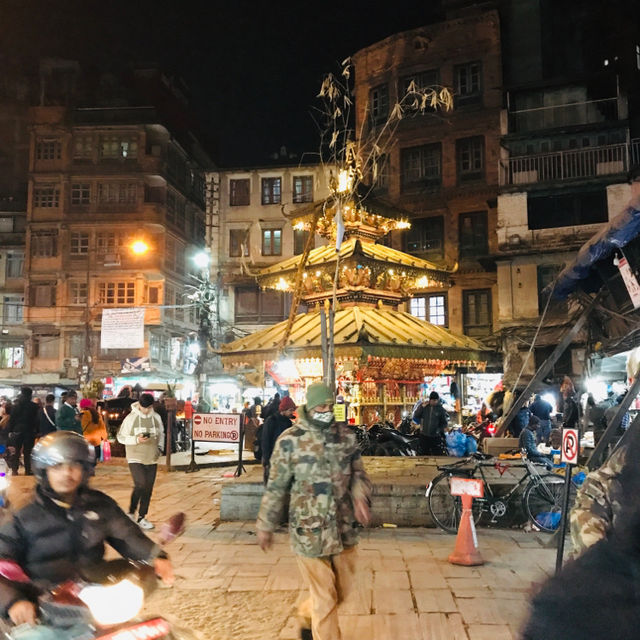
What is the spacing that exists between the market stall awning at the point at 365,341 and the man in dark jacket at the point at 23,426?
485 centimetres

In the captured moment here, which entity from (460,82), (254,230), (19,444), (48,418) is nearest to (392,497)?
(48,418)

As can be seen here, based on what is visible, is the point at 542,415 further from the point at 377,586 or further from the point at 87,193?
the point at 87,193

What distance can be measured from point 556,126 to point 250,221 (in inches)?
768

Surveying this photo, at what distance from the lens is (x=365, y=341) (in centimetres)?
1402

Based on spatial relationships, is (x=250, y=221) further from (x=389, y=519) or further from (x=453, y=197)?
(x=389, y=519)

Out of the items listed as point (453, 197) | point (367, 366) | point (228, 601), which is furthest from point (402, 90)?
point (228, 601)

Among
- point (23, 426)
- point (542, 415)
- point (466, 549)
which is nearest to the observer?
point (466, 549)

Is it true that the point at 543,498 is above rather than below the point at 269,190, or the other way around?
below

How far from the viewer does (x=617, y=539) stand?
1.64 metres

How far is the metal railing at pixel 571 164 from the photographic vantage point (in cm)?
2742

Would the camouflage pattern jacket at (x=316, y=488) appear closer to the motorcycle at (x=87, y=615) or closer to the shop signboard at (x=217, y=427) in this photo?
the motorcycle at (x=87, y=615)

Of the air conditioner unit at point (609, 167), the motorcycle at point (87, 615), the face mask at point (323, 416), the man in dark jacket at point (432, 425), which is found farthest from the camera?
the air conditioner unit at point (609, 167)

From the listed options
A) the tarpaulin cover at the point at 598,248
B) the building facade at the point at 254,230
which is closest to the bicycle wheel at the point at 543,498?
the tarpaulin cover at the point at 598,248

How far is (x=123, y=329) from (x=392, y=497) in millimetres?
24217
